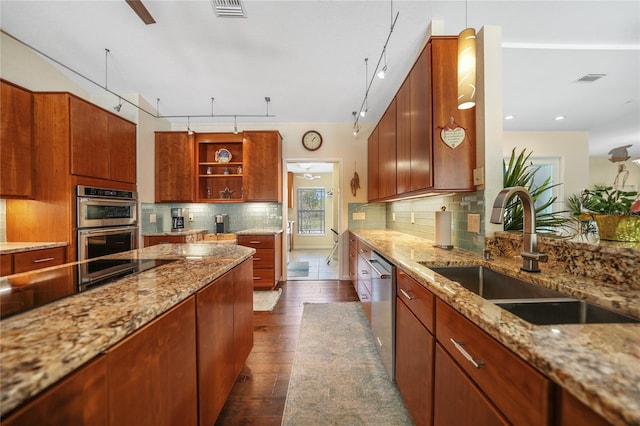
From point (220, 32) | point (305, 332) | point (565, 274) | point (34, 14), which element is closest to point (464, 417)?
point (565, 274)

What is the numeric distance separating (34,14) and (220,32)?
1522mm

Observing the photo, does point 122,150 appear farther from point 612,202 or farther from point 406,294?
point 612,202

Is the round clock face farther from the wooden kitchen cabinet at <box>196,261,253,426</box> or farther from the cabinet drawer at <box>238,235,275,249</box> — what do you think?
the wooden kitchen cabinet at <box>196,261,253,426</box>

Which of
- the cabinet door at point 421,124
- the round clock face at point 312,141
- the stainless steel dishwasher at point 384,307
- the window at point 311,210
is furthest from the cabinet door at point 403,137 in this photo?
the window at point 311,210

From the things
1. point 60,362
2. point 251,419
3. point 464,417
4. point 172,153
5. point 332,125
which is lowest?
point 251,419

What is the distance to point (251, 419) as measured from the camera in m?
1.42

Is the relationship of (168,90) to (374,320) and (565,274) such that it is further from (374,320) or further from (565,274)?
(565,274)

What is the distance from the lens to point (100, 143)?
2730mm

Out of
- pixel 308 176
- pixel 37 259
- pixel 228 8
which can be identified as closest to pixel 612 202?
pixel 228 8

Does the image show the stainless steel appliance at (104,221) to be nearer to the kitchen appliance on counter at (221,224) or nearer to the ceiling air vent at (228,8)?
the kitchen appliance on counter at (221,224)

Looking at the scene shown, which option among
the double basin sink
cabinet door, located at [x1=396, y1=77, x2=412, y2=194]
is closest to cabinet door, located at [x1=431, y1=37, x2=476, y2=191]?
cabinet door, located at [x1=396, y1=77, x2=412, y2=194]

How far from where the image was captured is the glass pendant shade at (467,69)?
149cm

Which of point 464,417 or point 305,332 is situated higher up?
point 464,417

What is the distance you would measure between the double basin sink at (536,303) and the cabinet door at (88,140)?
3759mm
